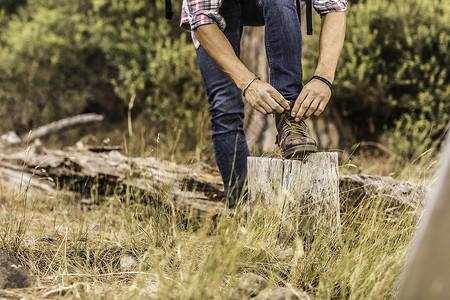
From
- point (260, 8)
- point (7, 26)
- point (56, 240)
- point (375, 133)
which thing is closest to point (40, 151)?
point (56, 240)

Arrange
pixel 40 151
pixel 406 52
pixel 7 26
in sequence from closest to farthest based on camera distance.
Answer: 1. pixel 40 151
2. pixel 406 52
3. pixel 7 26

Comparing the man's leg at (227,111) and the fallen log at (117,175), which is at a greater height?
the man's leg at (227,111)

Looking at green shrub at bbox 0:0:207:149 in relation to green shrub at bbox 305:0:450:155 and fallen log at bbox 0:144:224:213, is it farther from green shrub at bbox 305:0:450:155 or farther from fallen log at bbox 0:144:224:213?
fallen log at bbox 0:144:224:213

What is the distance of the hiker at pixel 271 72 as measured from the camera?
1.87 meters

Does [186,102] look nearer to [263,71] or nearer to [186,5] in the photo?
[263,71]

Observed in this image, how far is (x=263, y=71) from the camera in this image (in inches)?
165

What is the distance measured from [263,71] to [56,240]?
282 cm

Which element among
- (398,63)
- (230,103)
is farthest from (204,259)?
(398,63)

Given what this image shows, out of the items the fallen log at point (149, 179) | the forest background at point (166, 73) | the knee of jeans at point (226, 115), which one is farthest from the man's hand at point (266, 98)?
the forest background at point (166, 73)

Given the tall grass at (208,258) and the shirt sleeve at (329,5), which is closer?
the tall grass at (208,258)

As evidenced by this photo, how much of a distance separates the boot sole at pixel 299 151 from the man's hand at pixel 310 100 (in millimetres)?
154

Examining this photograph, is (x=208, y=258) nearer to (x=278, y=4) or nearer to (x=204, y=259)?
(x=204, y=259)

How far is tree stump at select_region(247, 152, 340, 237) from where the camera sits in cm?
182

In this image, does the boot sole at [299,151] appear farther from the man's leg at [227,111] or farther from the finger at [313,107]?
the man's leg at [227,111]
